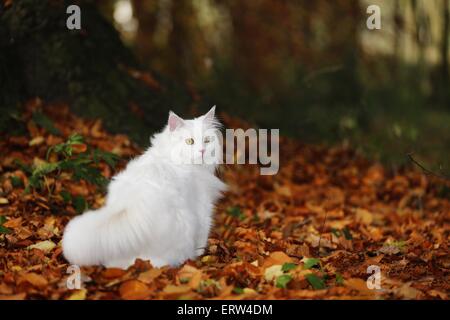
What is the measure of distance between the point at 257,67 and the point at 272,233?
12130 millimetres

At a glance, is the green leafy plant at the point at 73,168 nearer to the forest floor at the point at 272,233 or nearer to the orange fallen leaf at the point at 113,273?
the forest floor at the point at 272,233

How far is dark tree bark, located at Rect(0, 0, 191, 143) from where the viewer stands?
5672 millimetres

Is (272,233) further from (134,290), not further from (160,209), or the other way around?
(134,290)

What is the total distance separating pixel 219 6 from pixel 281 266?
13136 millimetres

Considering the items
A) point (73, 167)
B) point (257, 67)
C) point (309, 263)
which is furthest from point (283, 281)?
point (257, 67)

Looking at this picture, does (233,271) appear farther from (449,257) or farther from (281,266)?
(449,257)

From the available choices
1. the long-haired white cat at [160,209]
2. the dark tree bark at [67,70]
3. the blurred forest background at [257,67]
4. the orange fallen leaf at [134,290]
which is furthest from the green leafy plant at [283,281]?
the dark tree bark at [67,70]

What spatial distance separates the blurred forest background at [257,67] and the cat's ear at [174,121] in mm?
2470

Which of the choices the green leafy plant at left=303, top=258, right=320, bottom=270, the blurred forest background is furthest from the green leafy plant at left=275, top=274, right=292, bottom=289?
the blurred forest background

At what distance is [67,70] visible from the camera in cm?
592

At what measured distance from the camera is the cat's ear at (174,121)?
3.60 metres

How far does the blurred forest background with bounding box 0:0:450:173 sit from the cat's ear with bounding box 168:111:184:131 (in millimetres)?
2470

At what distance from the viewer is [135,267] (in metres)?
3.12

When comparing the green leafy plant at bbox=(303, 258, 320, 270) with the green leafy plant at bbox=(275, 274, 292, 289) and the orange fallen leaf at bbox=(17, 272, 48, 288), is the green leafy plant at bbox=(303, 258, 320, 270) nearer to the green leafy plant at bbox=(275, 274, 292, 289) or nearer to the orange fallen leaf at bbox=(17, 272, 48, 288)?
the green leafy plant at bbox=(275, 274, 292, 289)
